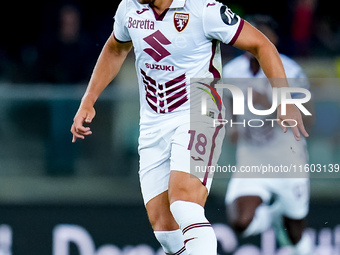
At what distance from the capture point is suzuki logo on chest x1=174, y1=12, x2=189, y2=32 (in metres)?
4.90

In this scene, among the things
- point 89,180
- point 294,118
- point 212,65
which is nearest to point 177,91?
point 212,65

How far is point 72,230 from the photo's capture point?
7.28 m

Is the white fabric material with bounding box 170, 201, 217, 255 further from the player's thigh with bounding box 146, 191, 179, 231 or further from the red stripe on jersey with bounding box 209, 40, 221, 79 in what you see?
the red stripe on jersey with bounding box 209, 40, 221, 79

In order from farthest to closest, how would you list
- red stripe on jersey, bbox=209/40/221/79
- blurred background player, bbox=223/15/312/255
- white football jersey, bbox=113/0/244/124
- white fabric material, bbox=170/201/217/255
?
1. blurred background player, bbox=223/15/312/255
2. red stripe on jersey, bbox=209/40/221/79
3. white football jersey, bbox=113/0/244/124
4. white fabric material, bbox=170/201/217/255

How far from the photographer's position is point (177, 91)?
5.04m

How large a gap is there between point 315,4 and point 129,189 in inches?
158

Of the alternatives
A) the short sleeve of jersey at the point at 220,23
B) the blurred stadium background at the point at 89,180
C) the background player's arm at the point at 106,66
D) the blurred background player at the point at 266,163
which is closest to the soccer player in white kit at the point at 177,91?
the short sleeve of jersey at the point at 220,23

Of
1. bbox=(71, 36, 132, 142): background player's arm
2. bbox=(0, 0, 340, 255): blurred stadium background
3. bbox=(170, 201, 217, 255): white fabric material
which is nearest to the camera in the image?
bbox=(170, 201, 217, 255): white fabric material

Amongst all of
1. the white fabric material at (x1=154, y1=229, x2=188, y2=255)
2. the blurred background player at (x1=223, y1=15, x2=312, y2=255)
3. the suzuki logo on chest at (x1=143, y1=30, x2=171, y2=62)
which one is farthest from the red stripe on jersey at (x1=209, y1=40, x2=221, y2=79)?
the blurred background player at (x1=223, y1=15, x2=312, y2=255)

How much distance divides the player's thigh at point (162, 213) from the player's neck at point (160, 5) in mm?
1090

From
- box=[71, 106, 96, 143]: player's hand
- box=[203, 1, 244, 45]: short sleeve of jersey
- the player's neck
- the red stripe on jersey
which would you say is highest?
the player's neck

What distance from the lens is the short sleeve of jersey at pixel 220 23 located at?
4.86 metres

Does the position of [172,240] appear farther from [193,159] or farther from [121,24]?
[121,24]

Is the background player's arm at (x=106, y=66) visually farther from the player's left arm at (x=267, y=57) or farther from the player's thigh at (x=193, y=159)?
the player's left arm at (x=267, y=57)
